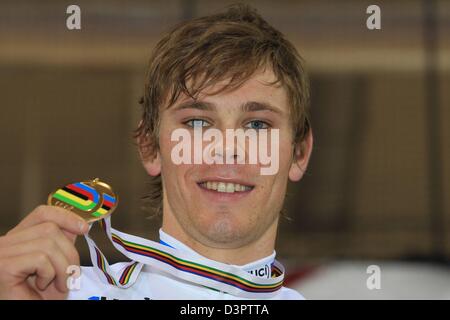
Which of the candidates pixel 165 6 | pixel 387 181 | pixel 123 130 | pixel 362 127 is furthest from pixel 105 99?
pixel 387 181

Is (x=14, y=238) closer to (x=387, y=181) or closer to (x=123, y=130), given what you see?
(x=123, y=130)

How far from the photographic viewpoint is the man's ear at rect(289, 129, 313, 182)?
1854 millimetres

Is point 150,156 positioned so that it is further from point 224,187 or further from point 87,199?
point 87,199

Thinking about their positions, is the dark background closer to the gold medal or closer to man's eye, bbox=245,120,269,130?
man's eye, bbox=245,120,269,130

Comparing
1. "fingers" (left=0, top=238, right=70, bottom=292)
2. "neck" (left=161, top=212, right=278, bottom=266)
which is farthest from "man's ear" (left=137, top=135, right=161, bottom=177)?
"fingers" (left=0, top=238, right=70, bottom=292)

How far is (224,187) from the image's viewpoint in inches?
65.4

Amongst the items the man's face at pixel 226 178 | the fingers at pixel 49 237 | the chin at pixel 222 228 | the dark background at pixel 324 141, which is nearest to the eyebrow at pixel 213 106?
the man's face at pixel 226 178

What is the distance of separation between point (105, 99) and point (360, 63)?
11.6 feet

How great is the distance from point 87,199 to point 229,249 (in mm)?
469

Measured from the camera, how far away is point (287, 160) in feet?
5.86

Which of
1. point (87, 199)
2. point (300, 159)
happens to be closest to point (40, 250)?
point (87, 199)

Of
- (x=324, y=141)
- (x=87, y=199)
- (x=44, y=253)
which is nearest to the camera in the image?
(x=44, y=253)

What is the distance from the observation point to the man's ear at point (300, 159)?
1.85 metres
